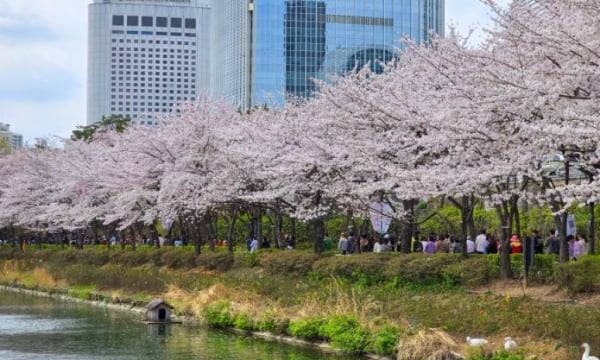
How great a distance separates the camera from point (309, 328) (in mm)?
18781

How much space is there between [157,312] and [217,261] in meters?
7.21

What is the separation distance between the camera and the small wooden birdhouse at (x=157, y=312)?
23438 mm

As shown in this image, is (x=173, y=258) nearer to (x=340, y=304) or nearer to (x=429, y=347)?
(x=340, y=304)

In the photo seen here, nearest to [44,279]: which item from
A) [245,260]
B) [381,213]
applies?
[245,260]

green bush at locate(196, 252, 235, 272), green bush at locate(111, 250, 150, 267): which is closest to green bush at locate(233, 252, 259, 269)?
green bush at locate(196, 252, 235, 272)

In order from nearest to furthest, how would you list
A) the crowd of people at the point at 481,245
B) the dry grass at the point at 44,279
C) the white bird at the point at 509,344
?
1. the white bird at the point at 509,344
2. the crowd of people at the point at 481,245
3. the dry grass at the point at 44,279

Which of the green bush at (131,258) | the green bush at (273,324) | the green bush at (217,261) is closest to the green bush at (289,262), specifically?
the green bush at (217,261)

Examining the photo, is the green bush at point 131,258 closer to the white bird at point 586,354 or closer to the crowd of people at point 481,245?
the crowd of people at point 481,245

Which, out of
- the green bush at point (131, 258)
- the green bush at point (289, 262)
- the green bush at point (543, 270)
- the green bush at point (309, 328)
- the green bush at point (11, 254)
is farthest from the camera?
the green bush at point (11, 254)

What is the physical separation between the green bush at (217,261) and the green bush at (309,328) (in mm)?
11287

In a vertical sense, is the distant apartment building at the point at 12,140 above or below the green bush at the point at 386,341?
above

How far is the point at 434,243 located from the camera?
28.2 meters

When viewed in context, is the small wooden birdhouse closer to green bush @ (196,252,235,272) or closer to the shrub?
green bush @ (196,252,235,272)

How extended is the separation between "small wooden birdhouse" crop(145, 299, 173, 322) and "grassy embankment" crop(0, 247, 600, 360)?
0.73 metres
